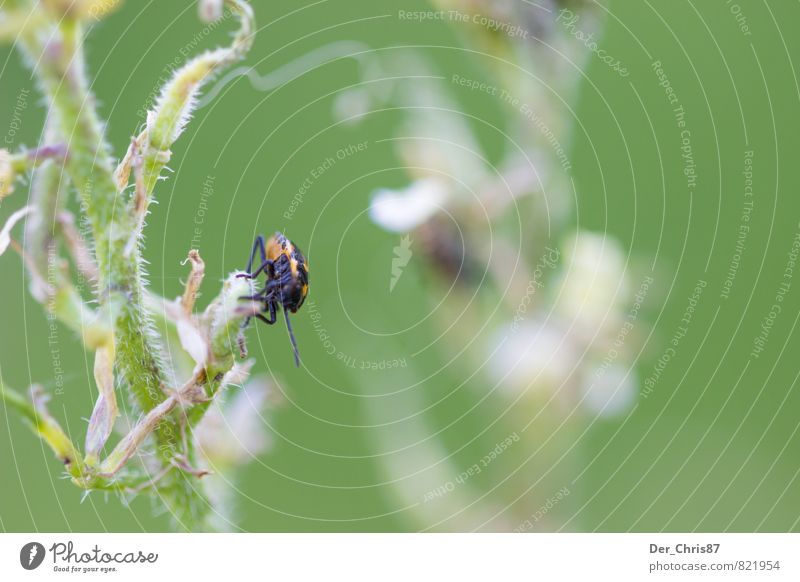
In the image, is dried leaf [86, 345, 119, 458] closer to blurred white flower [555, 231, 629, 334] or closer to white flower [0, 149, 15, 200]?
white flower [0, 149, 15, 200]

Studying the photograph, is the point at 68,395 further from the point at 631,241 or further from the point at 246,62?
the point at 631,241

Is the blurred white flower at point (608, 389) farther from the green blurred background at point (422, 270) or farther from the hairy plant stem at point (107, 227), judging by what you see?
the hairy plant stem at point (107, 227)

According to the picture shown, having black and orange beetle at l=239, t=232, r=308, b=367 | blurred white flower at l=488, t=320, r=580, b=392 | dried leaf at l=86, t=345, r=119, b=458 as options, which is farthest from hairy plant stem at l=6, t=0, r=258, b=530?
blurred white flower at l=488, t=320, r=580, b=392

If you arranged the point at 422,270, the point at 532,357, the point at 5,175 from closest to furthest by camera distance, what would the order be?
1. the point at 5,175
2. the point at 532,357
3. the point at 422,270

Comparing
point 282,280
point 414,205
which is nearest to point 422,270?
point 414,205

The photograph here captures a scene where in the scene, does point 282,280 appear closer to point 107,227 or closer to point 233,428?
point 233,428
